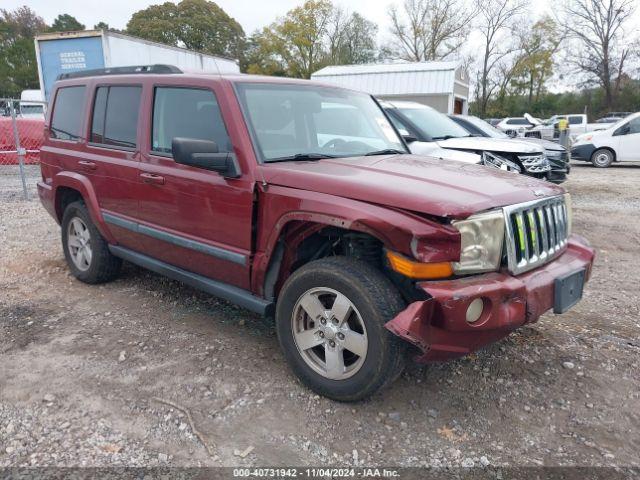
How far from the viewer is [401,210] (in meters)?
2.54

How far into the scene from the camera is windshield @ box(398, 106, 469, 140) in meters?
8.43

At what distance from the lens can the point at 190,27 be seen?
48.0m

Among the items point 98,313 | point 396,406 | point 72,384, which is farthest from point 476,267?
point 98,313

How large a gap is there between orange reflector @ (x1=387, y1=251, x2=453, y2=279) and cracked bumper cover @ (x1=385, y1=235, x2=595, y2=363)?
1.9 inches

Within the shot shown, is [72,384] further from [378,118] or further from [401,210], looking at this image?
[378,118]

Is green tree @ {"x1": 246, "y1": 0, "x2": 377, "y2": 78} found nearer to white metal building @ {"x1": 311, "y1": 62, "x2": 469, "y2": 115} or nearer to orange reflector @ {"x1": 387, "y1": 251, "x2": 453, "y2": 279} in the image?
white metal building @ {"x1": 311, "y1": 62, "x2": 469, "y2": 115}

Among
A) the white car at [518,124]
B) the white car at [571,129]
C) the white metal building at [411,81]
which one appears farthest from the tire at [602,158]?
the white car at [518,124]

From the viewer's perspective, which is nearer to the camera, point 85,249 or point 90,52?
point 85,249

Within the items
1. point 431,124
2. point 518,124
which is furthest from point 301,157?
point 518,124

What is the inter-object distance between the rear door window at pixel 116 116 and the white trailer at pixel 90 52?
905 cm

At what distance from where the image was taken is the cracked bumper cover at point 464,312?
93.7 inches

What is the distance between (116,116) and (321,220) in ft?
7.80

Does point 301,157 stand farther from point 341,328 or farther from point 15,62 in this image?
point 15,62

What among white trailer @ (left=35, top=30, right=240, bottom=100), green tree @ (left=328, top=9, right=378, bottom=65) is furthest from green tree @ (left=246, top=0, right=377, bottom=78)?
white trailer @ (left=35, top=30, right=240, bottom=100)
